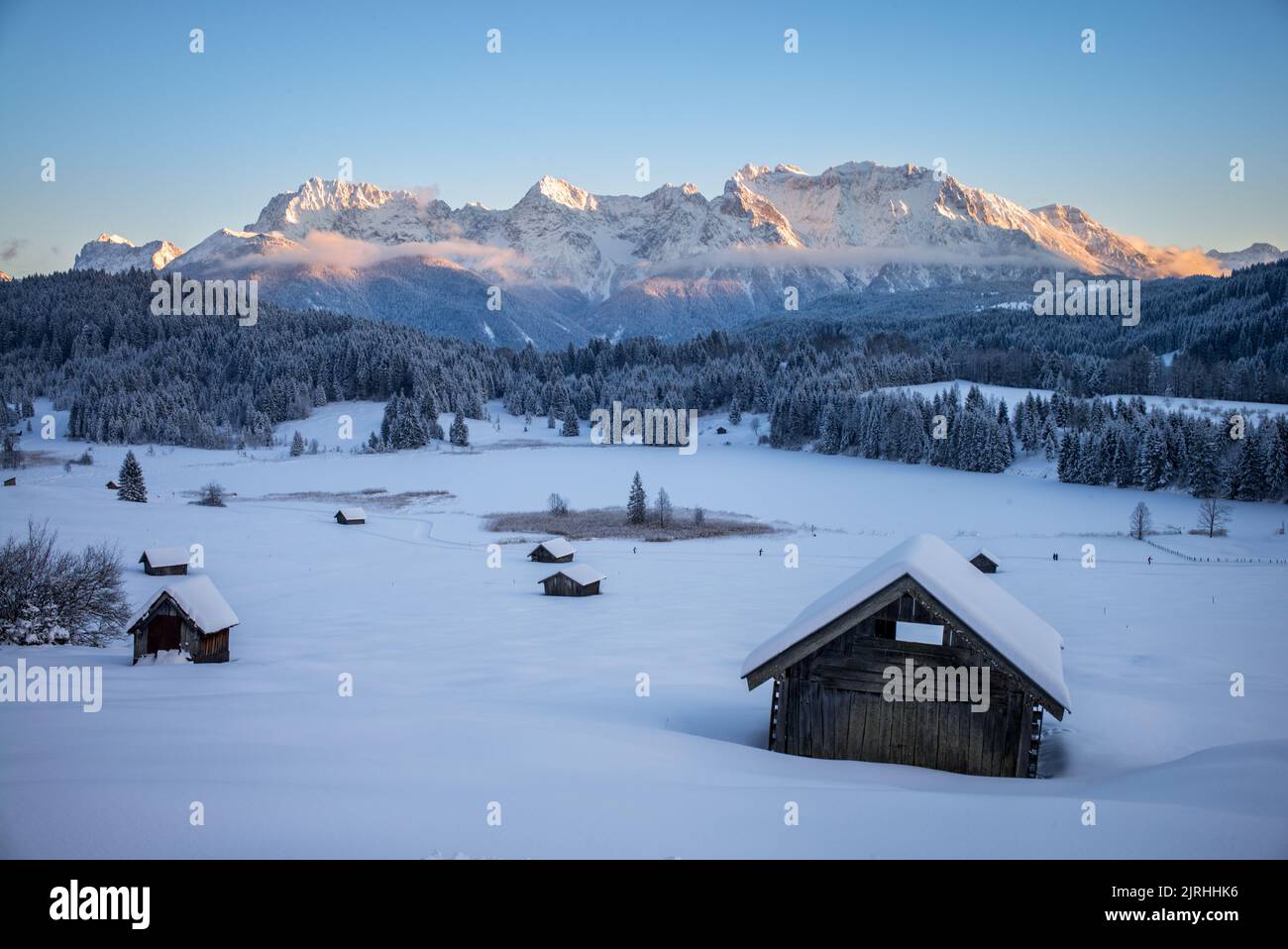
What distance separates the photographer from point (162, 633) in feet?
79.3

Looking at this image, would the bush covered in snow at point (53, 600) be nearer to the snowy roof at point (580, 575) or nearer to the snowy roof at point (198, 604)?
the snowy roof at point (198, 604)

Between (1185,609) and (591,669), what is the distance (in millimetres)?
27020

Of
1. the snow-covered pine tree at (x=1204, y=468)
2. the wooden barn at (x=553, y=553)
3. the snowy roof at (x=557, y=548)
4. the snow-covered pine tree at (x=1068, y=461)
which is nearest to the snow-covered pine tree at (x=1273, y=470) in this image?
the snow-covered pine tree at (x=1204, y=468)

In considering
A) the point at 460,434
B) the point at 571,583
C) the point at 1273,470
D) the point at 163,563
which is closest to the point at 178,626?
the point at 571,583

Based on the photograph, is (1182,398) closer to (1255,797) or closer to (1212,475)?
(1212,475)

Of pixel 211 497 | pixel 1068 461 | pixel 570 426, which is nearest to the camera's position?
pixel 211 497

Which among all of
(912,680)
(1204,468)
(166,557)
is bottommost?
(166,557)

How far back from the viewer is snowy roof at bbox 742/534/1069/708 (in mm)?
11273

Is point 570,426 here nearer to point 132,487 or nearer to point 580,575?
point 132,487

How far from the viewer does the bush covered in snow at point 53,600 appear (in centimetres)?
2045

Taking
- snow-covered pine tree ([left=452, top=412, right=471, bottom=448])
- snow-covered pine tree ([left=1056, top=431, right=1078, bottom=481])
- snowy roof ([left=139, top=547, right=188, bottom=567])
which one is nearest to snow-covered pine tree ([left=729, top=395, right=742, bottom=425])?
snow-covered pine tree ([left=452, top=412, right=471, bottom=448])

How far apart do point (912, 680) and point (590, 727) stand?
17.0ft

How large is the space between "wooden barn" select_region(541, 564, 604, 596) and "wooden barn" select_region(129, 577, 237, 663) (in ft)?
61.3
